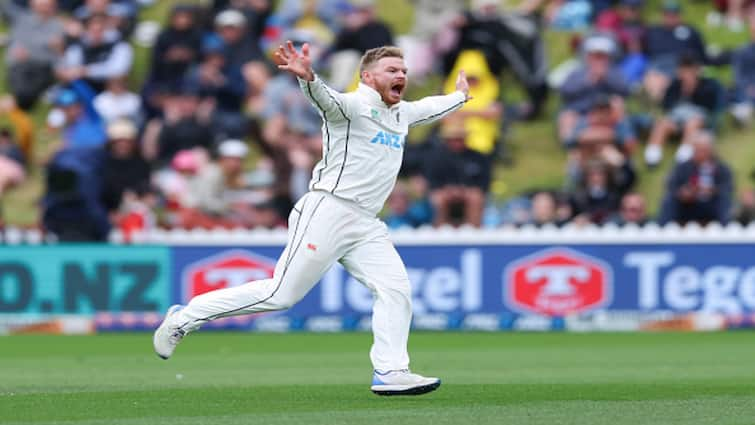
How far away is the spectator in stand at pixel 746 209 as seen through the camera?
18797mm

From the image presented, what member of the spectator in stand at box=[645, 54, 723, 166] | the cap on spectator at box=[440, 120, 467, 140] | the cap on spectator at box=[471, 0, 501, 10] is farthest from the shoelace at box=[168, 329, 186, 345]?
the cap on spectator at box=[471, 0, 501, 10]

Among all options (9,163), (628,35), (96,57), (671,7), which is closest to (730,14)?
(671,7)

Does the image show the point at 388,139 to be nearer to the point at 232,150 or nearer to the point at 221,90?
the point at 232,150

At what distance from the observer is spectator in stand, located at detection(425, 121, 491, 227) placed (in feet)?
63.6

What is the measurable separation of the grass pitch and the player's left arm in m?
1.67

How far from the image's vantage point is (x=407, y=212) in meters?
19.6

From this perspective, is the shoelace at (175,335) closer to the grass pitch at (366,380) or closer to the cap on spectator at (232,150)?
the grass pitch at (366,380)

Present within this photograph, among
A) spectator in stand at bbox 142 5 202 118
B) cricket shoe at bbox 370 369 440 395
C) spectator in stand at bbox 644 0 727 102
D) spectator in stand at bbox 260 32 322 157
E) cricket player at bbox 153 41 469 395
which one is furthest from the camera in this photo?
spectator in stand at bbox 142 5 202 118

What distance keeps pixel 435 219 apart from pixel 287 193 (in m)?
1.93

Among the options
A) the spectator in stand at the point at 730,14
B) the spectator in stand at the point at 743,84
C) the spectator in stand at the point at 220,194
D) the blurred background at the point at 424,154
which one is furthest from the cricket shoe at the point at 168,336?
the spectator in stand at the point at 730,14

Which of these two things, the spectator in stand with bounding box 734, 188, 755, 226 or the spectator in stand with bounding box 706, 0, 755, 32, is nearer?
the spectator in stand with bounding box 734, 188, 755, 226

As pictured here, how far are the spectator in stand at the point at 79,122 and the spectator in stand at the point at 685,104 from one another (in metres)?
6.84

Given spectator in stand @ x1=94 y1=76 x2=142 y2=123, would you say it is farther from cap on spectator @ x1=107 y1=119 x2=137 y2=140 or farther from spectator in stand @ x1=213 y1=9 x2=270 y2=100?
spectator in stand @ x1=213 y1=9 x2=270 y2=100

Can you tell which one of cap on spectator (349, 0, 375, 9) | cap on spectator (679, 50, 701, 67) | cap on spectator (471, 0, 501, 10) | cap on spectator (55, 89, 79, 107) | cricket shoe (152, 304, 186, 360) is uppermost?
cap on spectator (349, 0, 375, 9)
